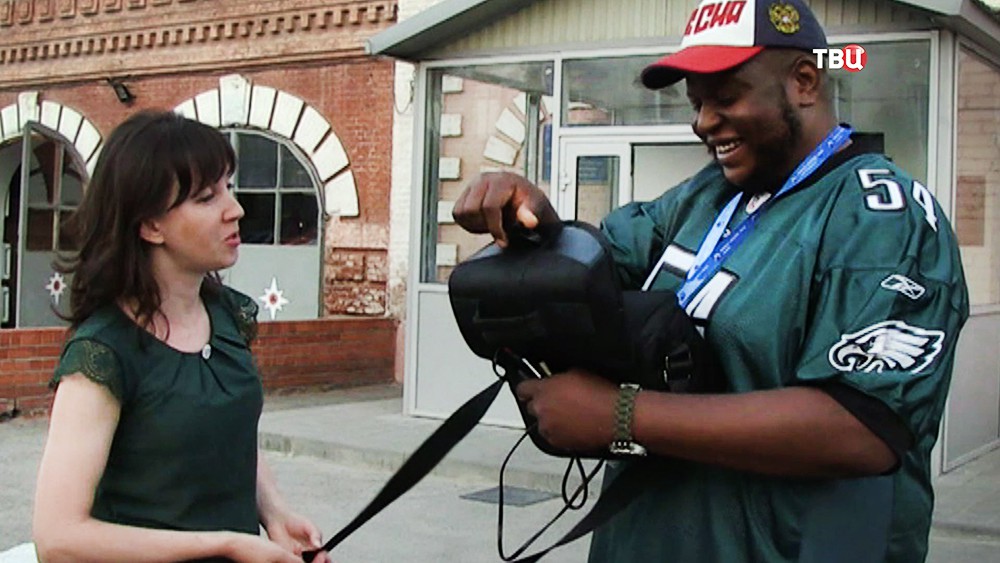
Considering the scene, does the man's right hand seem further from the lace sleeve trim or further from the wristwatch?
the lace sleeve trim

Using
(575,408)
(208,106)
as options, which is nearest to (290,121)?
(208,106)

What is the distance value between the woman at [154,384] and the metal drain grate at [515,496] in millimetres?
5572

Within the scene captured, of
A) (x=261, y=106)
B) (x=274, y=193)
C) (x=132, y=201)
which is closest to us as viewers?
(x=132, y=201)

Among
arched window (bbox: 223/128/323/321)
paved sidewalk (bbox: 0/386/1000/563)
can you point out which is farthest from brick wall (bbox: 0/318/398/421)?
arched window (bbox: 223/128/323/321)

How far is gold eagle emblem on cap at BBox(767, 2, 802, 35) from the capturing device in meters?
1.92

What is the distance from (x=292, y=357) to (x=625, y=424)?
440 inches

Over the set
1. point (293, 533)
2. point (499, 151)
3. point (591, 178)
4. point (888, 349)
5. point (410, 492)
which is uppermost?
point (499, 151)

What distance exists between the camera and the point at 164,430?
240 centimetres

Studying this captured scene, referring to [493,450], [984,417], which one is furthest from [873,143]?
[984,417]

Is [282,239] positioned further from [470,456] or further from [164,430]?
[164,430]

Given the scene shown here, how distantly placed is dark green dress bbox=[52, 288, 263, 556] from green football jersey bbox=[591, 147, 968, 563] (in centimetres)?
85

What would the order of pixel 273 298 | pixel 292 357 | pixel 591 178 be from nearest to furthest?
pixel 591 178 → pixel 292 357 → pixel 273 298

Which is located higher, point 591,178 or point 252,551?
point 591,178

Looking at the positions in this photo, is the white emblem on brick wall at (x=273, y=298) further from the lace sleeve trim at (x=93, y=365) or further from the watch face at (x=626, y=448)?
the watch face at (x=626, y=448)
